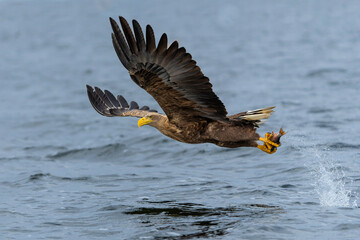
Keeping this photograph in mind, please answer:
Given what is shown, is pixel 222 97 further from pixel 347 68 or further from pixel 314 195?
pixel 314 195

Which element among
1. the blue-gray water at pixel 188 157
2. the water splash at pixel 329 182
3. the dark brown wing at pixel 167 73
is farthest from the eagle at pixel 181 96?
the water splash at pixel 329 182

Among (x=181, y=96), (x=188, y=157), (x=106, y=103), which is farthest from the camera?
(x=188, y=157)

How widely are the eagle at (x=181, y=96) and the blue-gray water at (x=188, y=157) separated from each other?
92 centimetres

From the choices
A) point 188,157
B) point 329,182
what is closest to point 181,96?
Answer: point 329,182

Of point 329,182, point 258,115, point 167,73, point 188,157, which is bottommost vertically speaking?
point 329,182

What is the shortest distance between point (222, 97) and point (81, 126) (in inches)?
145

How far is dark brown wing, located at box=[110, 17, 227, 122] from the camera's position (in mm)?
7023

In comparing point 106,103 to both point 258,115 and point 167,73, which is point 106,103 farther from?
point 258,115

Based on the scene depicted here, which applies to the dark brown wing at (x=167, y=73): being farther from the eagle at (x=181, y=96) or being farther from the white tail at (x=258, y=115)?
the white tail at (x=258, y=115)

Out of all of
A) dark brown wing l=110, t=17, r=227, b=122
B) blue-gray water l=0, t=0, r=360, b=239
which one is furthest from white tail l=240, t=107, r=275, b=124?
blue-gray water l=0, t=0, r=360, b=239

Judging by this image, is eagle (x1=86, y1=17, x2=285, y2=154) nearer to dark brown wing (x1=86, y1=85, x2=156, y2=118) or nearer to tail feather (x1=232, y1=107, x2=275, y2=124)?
tail feather (x1=232, y1=107, x2=275, y2=124)

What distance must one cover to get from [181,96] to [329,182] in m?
2.66

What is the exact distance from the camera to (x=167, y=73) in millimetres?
7258

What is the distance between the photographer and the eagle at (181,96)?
7.05 m
